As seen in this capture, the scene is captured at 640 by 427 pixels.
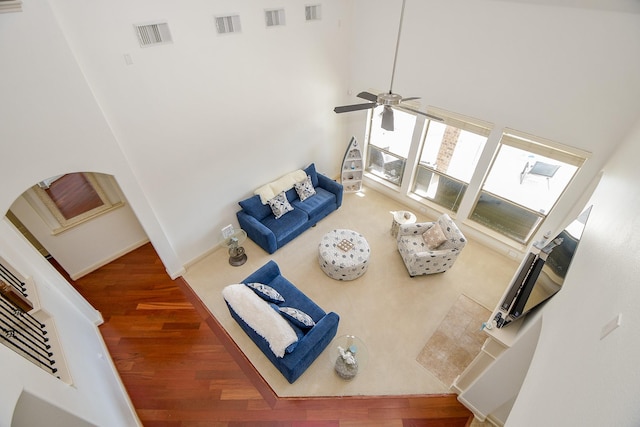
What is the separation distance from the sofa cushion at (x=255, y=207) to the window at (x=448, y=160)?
3.40 m

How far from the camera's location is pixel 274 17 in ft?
14.7

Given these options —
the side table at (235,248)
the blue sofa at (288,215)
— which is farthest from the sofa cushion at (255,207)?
the side table at (235,248)

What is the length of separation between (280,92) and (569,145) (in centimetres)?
458

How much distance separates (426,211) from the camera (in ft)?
20.8

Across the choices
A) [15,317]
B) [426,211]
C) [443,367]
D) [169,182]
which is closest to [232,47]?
[169,182]

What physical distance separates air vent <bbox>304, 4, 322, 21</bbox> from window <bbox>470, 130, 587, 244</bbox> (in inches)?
148

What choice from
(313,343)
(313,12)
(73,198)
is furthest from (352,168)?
(73,198)

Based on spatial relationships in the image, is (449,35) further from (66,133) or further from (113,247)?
(113,247)

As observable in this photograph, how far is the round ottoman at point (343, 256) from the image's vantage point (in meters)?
4.87

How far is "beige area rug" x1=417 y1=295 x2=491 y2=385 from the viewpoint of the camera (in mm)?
3967

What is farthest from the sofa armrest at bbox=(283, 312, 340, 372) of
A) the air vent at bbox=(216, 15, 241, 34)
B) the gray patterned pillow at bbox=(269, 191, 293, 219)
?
the air vent at bbox=(216, 15, 241, 34)

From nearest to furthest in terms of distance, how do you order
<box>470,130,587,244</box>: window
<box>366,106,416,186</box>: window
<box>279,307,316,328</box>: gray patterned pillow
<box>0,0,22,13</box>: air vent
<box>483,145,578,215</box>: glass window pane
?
1. <box>0,0,22,13</box>: air vent
2. <box>279,307,316,328</box>: gray patterned pillow
3. <box>470,130,587,244</box>: window
4. <box>483,145,578,215</box>: glass window pane
5. <box>366,106,416,186</box>: window

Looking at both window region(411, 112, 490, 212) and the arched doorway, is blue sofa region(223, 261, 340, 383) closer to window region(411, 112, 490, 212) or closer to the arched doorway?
the arched doorway

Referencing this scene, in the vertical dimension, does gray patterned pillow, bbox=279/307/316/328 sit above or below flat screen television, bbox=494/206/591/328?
below
